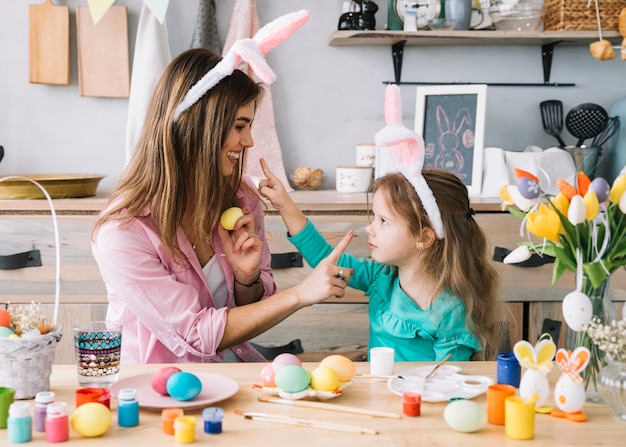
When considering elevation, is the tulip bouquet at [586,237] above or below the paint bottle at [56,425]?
above

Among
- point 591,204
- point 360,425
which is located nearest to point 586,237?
point 591,204

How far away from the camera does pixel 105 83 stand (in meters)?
2.88

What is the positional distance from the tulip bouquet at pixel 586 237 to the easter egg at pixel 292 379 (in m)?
0.42

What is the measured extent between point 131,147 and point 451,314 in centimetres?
150

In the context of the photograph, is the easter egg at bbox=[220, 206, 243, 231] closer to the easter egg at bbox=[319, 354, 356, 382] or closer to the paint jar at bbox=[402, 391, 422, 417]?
the easter egg at bbox=[319, 354, 356, 382]

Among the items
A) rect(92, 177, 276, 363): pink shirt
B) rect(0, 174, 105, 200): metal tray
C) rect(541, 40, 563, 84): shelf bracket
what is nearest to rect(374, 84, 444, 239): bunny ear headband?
rect(92, 177, 276, 363): pink shirt

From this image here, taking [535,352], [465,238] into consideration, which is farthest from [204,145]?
[535,352]

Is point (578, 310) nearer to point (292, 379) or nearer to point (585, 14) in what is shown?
point (292, 379)

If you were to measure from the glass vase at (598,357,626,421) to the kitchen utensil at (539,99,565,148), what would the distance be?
6.58 ft

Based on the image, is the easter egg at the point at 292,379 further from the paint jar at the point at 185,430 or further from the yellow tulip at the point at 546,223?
the yellow tulip at the point at 546,223

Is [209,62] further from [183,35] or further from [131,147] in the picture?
[183,35]

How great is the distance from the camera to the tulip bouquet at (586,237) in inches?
44.4

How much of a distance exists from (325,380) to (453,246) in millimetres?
740

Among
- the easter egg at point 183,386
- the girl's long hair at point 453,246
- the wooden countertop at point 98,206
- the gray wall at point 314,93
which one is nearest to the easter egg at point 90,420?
the easter egg at point 183,386
